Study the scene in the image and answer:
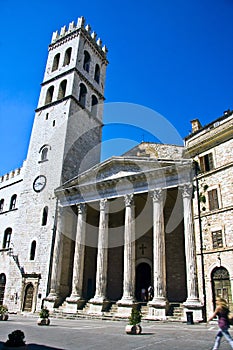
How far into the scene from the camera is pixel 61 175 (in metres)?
24.3

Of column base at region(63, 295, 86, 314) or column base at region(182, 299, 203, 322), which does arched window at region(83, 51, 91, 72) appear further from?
column base at region(182, 299, 203, 322)

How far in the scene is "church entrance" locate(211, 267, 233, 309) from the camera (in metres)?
14.8

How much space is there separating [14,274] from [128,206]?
1149 centimetres

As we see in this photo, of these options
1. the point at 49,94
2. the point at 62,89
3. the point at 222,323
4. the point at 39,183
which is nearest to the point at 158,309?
the point at 222,323

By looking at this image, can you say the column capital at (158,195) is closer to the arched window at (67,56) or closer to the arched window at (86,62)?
the arched window at (67,56)

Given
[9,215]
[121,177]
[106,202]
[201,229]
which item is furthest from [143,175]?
[9,215]

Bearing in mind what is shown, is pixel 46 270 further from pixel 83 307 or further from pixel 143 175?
pixel 143 175

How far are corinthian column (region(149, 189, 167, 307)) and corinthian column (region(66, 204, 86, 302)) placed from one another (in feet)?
19.3

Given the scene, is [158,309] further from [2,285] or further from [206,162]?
[2,285]

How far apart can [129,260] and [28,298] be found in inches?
363

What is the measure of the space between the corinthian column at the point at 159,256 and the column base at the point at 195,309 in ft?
4.00

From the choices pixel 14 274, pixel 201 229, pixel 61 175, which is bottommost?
pixel 14 274

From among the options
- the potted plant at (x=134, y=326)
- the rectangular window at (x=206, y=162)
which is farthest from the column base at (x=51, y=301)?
the rectangular window at (x=206, y=162)

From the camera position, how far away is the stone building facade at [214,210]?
15.2 m
